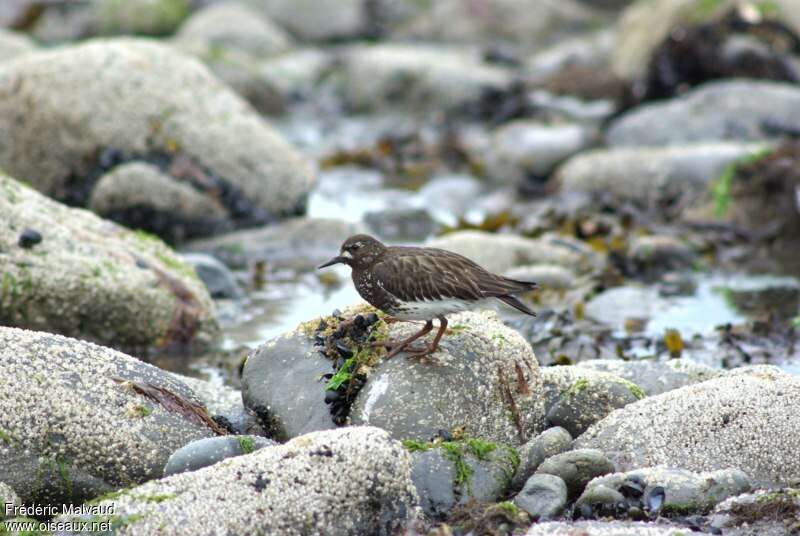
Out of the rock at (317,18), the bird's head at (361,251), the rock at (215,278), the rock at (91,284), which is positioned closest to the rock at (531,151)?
the rock at (215,278)

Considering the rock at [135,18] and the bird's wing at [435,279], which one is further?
the rock at [135,18]

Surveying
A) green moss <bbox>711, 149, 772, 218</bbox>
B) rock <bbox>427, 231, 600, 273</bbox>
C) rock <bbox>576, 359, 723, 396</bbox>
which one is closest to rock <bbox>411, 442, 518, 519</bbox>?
rock <bbox>576, 359, 723, 396</bbox>

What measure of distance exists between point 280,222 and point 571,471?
282 inches

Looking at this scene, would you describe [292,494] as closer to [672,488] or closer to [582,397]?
[672,488]

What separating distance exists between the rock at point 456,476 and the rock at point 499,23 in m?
19.8

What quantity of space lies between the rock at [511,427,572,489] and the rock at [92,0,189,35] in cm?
1989

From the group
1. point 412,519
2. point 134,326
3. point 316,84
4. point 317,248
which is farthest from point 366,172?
point 412,519

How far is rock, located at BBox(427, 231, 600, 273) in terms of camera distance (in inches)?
396

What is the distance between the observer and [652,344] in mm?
8438

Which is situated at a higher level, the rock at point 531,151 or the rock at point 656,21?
the rock at point 656,21

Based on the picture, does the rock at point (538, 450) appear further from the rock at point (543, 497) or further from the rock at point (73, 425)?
the rock at point (73, 425)

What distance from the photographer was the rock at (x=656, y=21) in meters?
16.5

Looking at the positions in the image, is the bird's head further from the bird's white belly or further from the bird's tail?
the bird's tail

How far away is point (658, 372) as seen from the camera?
22.3 feet
